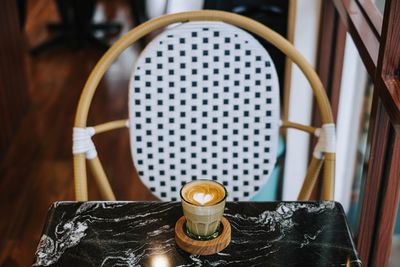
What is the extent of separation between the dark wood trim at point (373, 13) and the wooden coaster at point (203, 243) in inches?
23.5

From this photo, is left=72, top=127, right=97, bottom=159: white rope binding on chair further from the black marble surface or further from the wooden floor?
the wooden floor

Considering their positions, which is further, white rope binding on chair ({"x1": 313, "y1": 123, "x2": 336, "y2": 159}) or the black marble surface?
white rope binding on chair ({"x1": 313, "y1": 123, "x2": 336, "y2": 159})

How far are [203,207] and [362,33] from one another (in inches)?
24.4

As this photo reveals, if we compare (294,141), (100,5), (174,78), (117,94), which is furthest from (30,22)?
(174,78)

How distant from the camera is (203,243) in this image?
1063 mm

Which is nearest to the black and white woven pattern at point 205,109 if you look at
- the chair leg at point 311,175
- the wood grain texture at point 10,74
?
the chair leg at point 311,175

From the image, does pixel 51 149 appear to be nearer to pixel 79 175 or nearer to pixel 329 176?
pixel 79 175

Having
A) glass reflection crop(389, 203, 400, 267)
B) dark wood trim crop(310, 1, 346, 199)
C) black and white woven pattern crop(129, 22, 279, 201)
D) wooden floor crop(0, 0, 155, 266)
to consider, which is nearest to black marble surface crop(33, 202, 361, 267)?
black and white woven pattern crop(129, 22, 279, 201)

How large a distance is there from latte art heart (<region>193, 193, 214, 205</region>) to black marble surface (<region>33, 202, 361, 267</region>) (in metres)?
0.09

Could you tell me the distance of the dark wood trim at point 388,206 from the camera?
51.3 inches

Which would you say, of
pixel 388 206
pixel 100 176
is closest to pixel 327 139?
pixel 388 206

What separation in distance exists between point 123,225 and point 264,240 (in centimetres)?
26

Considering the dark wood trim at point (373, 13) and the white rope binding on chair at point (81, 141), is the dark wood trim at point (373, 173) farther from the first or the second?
the white rope binding on chair at point (81, 141)

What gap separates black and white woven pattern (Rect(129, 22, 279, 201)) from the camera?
57.7 inches
